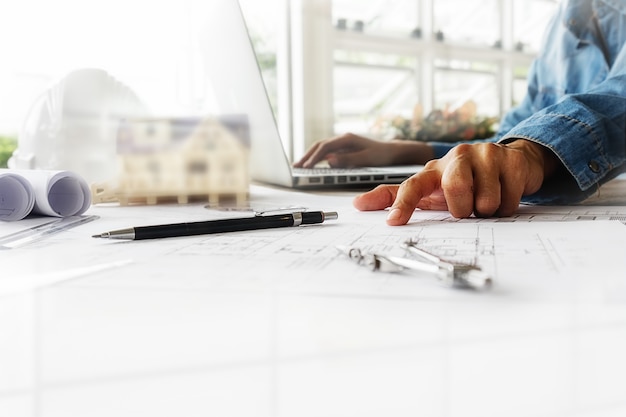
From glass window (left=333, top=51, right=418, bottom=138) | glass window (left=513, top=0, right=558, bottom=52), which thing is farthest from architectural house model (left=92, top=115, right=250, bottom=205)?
glass window (left=513, top=0, right=558, bottom=52)

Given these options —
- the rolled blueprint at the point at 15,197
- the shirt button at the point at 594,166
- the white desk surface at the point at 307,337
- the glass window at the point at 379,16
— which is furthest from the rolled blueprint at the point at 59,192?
the glass window at the point at 379,16

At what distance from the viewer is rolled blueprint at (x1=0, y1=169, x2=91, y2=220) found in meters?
0.57

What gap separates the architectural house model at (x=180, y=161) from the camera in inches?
26.0

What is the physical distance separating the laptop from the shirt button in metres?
0.20

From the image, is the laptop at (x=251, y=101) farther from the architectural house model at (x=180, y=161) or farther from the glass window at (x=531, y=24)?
the glass window at (x=531, y=24)

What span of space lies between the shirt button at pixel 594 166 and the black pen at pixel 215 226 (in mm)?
258

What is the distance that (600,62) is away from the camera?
923 millimetres

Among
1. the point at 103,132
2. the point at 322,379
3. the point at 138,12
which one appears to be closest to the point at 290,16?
the point at 138,12

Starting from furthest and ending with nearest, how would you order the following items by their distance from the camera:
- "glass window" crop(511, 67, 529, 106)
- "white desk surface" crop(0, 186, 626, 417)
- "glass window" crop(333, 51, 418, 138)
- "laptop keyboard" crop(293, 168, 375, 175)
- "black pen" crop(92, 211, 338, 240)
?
1. "glass window" crop(511, 67, 529, 106)
2. "glass window" crop(333, 51, 418, 138)
3. "laptop keyboard" crop(293, 168, 375, 175)
4. "black pen" crop(92, 211, 338, 240)
5. "white desk surface" crop(0, 186, 626, 417)

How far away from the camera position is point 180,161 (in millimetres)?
662

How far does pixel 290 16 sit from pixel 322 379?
93cm

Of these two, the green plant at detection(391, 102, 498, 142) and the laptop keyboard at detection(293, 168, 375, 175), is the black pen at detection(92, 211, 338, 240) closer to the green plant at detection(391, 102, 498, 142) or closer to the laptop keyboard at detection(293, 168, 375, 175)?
the laptop keyboard at detection(293, 168, 375, 175)

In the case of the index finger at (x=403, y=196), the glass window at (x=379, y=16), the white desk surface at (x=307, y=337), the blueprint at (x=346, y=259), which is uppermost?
the glass window at (x=379, y=16)

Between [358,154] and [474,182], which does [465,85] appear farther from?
[474,182]
